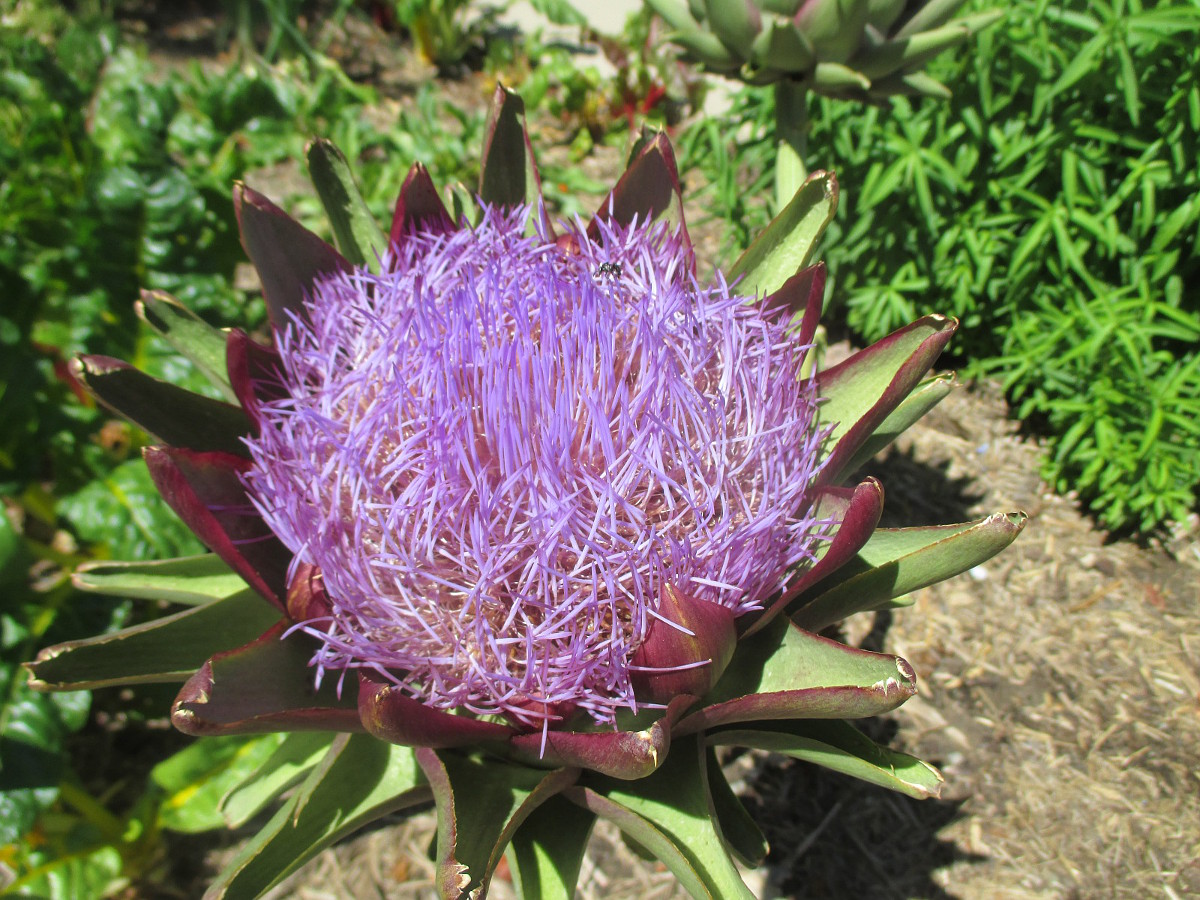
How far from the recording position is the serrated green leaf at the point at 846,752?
71 cm

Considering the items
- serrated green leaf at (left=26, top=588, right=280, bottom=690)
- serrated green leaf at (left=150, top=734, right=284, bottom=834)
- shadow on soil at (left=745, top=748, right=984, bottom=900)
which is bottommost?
shadow on soil at (left=745, top=748, right=984, bottom=900)

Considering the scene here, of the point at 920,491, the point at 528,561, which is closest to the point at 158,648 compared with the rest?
the point at 528,561

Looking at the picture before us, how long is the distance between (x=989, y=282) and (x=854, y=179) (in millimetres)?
342

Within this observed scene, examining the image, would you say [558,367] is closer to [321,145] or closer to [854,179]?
[321,145]

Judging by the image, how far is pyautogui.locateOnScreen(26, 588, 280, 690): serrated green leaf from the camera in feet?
2.48

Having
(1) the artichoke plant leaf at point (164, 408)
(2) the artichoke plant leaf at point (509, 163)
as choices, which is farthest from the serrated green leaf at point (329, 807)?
(2) the artichoke plant leaf at point (509, 163)

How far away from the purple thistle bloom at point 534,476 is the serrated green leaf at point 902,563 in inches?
2.0

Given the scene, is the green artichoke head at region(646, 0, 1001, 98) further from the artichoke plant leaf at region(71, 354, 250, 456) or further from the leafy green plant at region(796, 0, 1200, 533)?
the artichoke plant leaf at region(71, 354, 250, 456)

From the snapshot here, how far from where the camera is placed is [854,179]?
1.78 m

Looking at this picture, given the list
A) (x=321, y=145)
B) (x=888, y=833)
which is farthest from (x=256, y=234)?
(x=888, y=833)

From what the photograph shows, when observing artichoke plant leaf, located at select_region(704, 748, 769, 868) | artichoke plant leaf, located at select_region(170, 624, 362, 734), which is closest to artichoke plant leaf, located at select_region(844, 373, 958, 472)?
artichoke plant leaf, located at select_region(704, 748, 769, 868)

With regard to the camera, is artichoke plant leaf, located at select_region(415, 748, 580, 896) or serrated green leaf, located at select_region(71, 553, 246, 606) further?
serrated green leaf, located at select_region(71, 553, 246, 606)

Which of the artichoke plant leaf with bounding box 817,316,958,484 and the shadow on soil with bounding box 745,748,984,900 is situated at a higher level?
the artichoke plant leaf with bounding box 817,316,958,484

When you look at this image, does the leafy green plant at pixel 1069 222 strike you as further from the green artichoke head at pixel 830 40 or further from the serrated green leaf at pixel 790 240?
the serrated green leaf at pixel 790 240
